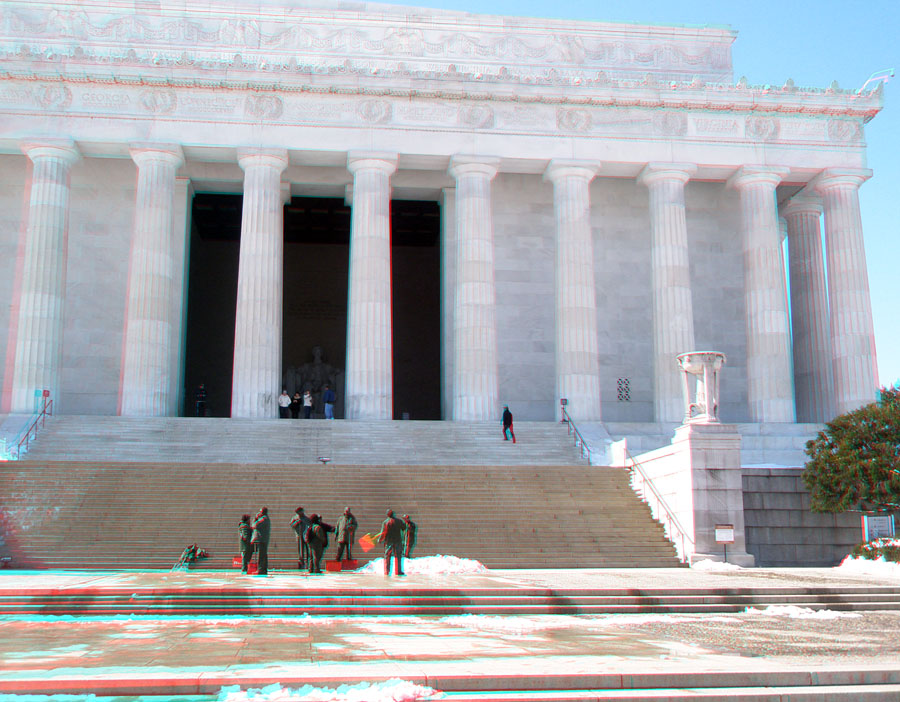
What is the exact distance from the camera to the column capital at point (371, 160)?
39875 mm

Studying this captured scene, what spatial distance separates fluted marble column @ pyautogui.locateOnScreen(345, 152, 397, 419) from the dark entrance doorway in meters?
12.4

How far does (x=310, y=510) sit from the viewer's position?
84.0ft

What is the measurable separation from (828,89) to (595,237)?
1286 centimetres

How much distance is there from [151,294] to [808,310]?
31.5 m

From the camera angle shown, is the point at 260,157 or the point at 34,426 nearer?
the point at 34,426

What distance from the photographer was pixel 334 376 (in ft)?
168

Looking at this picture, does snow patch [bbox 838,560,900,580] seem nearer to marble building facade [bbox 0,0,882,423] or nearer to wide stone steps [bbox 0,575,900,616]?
wide stone steps [bbox 0,575,900,616]

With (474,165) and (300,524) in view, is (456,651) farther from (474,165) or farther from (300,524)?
(474,165)

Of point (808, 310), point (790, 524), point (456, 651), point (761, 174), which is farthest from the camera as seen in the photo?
point (808, 310)

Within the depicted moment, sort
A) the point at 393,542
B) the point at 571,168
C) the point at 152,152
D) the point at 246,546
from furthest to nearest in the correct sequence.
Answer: the point at 571,168
the point at 152,152
the point at 246,546
the point at 393,542

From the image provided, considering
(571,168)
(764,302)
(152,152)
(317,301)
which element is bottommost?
(764,302)

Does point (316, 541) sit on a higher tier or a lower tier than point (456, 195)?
lower

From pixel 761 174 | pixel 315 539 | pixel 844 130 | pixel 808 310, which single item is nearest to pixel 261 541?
pixel 315 539

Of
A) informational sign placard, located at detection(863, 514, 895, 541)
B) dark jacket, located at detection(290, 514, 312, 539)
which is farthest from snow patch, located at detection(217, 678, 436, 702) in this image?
informational sign placard, located at detection(863, 514, 895, 541)
